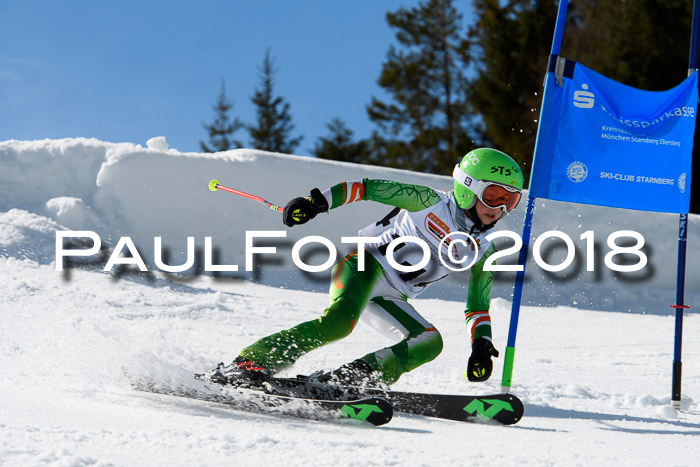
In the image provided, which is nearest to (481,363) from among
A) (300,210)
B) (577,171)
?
(300,210)

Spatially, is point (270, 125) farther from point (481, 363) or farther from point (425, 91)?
point (481, 363)

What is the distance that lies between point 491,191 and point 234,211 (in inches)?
259

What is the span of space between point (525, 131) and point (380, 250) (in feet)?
67.0

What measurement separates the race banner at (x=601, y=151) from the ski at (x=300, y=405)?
5.91 feet

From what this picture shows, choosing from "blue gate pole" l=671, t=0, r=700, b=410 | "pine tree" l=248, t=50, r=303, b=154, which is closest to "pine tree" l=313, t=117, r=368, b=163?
"pine tree" l=248, t=50, r=303, b=154

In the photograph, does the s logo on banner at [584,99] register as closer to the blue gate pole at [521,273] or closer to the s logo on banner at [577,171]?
the blue gate pole at [521,273]

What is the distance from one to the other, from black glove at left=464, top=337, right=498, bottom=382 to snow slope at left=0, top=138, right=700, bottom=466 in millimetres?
295

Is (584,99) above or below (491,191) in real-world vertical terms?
above

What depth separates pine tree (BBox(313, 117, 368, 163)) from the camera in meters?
32.0

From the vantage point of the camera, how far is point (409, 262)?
375cm

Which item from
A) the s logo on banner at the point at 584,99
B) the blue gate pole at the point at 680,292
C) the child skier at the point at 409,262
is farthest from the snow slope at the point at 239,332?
the s logo on banner at the point at 584,99

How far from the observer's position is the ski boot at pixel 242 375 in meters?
3.20

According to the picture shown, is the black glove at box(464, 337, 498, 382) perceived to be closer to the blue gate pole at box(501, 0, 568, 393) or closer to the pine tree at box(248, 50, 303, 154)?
the blue gate pole at box(501, 0, 568, 393)

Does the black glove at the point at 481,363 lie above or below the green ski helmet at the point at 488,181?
below
